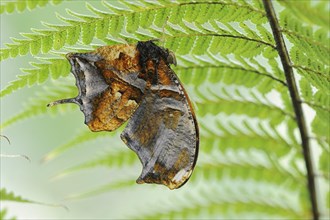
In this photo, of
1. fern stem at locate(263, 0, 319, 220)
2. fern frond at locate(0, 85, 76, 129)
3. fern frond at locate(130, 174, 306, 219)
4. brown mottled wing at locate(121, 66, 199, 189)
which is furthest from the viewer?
fern frond at locate(130, 174, 306, 219)

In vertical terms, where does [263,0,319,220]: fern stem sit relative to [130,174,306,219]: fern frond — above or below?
above

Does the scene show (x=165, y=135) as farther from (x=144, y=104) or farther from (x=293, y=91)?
(x=293, y=91)

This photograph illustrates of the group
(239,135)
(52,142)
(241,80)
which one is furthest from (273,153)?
(52,142)

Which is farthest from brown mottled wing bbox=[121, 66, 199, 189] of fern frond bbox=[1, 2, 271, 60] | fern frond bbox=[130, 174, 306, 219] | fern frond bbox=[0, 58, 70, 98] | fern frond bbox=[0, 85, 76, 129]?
fern frond bbox=[130, 174, 306, 219]

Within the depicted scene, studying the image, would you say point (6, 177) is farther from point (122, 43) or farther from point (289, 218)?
point (122, 43)

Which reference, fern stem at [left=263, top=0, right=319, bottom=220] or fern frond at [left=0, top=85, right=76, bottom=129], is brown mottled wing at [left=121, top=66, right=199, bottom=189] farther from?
fern frond at [left=0, top=85, right=76, bottom=129]

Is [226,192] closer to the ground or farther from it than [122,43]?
closer to the ground
